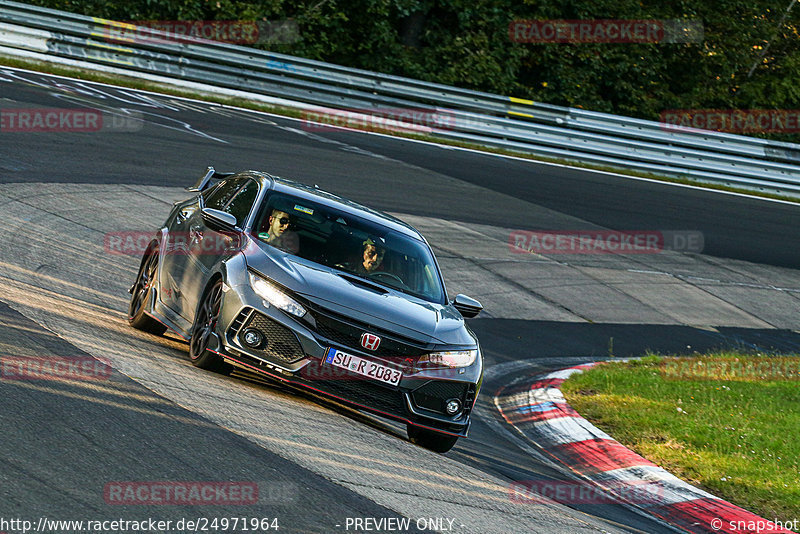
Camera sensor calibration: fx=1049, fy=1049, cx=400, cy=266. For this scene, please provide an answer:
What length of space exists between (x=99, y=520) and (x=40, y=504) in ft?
0.89

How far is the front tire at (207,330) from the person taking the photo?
746 cm

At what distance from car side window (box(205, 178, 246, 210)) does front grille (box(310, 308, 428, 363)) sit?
2.37m

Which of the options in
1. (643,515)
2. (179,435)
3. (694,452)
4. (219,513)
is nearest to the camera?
(219,513)

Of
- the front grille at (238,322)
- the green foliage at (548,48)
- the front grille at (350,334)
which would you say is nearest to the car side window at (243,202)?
the front grille at (238,322)

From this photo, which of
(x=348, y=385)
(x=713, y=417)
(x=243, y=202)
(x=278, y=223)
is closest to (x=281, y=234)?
(x=278, y=223)

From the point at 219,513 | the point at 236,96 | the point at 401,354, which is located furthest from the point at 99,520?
the point at 236,96

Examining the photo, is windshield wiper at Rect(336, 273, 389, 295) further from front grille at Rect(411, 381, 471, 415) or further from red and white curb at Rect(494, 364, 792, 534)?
red and white curb at Rect(494, 364, 792, 534)

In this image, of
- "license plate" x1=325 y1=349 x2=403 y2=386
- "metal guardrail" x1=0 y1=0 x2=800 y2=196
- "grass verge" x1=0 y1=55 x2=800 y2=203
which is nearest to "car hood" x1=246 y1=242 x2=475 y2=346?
"license plate" x1=325 y1=349 x2=403 y2=386

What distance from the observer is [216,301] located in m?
7.52

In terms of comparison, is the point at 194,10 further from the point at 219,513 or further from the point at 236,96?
the point at 219,513

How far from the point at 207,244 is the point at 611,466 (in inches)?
144

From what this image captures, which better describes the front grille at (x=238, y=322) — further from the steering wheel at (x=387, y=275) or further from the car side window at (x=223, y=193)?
the car side window at (x=223, y=193)

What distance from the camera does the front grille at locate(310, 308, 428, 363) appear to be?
706 cm

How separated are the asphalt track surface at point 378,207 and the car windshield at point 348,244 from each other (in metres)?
1.17
